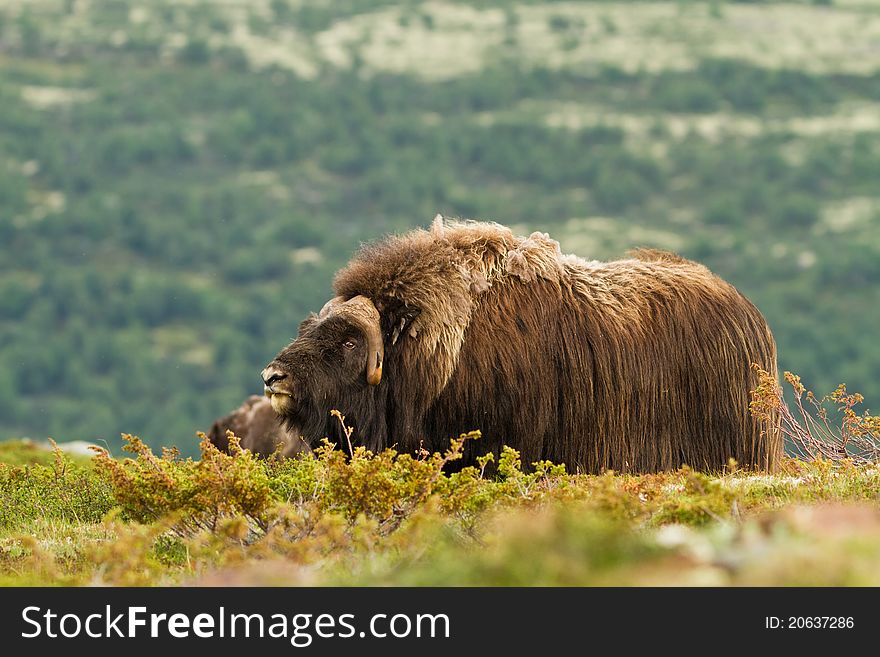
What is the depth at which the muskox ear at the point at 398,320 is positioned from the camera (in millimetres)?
7773

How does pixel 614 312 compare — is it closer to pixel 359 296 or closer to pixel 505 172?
pixel 359 296

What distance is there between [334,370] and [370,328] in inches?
12.5

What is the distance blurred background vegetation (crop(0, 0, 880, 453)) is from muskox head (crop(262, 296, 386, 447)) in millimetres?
63290

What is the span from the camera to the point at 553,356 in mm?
7949

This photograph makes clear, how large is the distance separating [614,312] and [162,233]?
101 meters

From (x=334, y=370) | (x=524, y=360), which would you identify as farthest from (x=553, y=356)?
(x=334, y=370)

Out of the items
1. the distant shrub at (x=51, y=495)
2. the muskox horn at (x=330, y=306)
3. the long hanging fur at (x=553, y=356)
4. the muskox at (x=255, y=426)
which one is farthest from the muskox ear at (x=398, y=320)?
the muskox at (x=255, y=426)

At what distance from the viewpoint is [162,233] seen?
10594 cm

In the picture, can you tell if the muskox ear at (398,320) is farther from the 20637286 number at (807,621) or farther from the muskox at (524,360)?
the 20637286 number at (807,621)

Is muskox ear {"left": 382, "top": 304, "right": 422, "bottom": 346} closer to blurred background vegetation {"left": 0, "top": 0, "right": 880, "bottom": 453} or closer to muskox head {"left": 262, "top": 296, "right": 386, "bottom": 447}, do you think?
muskox head {"left": 262, "top": 296, "right": 386, "bottom": 447}

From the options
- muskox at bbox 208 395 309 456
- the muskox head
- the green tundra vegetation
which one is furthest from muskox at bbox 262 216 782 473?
muskox at bbox 208 395 309 456

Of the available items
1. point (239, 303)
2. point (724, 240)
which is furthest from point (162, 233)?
point (724, 240)

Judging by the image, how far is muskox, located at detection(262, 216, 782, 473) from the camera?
7691mm

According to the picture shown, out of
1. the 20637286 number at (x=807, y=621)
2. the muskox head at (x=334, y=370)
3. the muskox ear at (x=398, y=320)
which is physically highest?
the muskox ear at (x=398, y=320)
